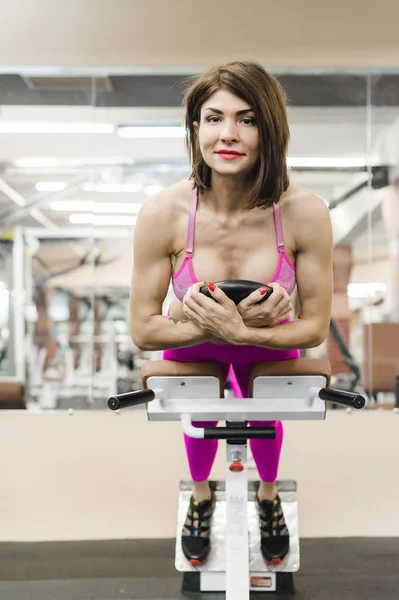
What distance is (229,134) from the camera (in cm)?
150

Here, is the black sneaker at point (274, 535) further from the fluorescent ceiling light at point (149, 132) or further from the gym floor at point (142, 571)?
the fluorescent ceiling light at point (149, 132)

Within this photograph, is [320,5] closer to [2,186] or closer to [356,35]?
[356,35]

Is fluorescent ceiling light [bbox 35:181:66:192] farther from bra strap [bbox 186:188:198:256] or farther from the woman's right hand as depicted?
the woman's right hand

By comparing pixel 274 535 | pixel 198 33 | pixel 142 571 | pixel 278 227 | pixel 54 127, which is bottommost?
pixel 142 571

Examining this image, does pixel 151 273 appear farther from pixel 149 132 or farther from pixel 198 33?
pixel 149 132

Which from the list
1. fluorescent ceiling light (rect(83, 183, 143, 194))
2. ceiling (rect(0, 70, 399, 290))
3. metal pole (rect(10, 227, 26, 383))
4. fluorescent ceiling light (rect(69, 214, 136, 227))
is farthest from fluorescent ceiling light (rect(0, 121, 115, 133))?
metal pole (rect(10, 227, 26, 383))

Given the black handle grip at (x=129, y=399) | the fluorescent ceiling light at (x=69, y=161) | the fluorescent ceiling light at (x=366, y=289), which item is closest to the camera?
the black handle grip at (x=129, y=399)

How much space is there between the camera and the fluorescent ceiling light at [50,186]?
323 centimetres

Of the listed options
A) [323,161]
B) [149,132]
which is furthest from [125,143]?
[323,161]

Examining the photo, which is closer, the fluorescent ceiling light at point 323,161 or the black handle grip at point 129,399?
the black handle grip at point 129,399

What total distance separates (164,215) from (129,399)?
51 cm

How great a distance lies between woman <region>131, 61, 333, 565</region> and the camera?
151cm

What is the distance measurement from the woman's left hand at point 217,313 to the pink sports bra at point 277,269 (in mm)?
165

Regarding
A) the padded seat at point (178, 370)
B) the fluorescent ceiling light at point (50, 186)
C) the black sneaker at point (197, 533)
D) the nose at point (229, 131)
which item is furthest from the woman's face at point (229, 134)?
the fluorescent ceiling light at point (50, 186)
